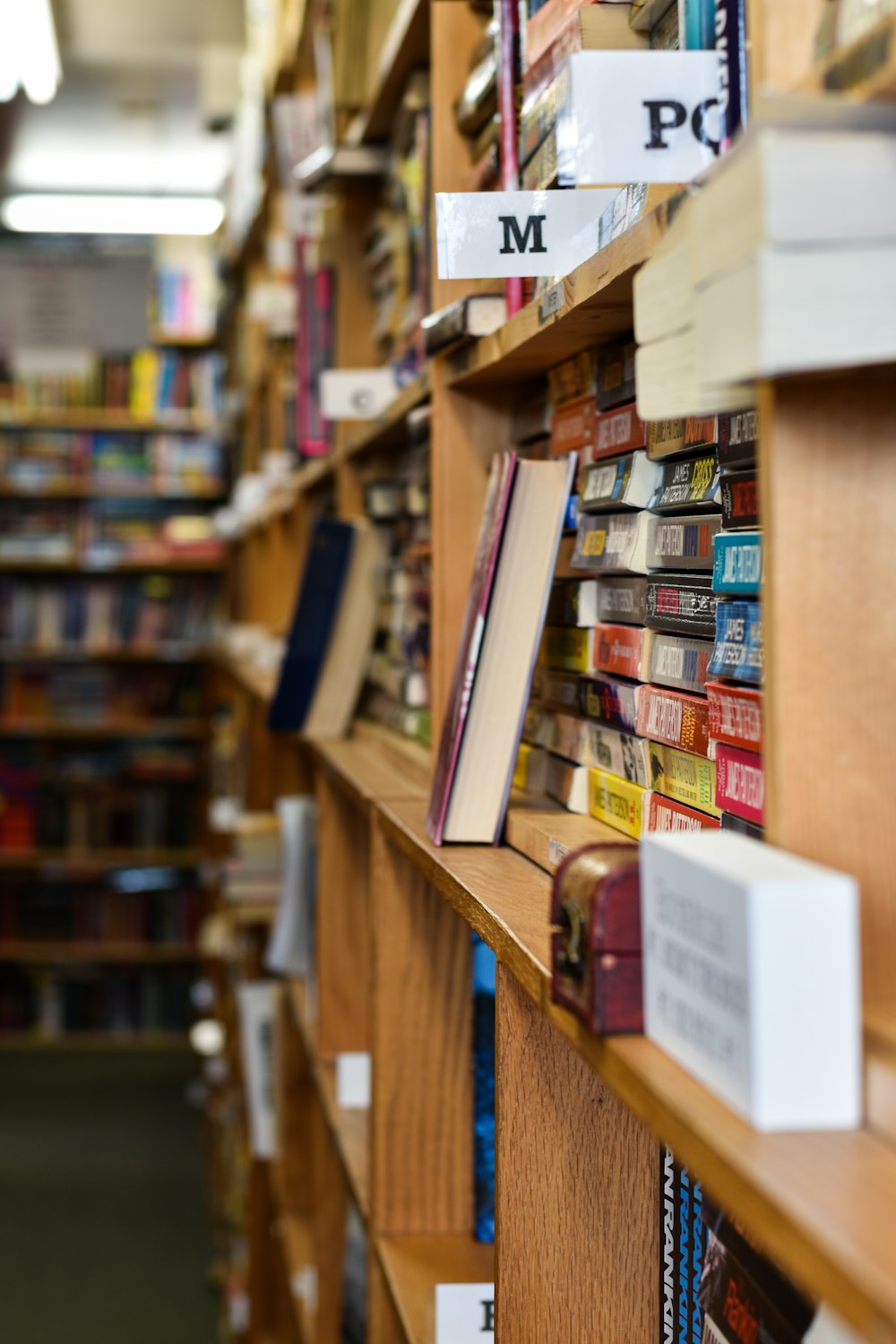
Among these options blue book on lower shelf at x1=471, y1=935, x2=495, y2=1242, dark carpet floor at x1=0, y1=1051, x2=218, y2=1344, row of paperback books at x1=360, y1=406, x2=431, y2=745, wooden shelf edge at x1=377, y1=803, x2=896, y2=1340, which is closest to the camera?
wooden shelf edge at x1=377, y1=803, x2=896, y2=1340

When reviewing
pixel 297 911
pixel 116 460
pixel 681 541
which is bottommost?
pixel 297 911

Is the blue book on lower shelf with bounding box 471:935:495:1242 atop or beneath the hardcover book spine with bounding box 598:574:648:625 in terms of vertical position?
beneath

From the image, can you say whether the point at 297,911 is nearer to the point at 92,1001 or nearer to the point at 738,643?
the point at 738,643

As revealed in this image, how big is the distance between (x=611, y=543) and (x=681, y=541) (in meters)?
0.13

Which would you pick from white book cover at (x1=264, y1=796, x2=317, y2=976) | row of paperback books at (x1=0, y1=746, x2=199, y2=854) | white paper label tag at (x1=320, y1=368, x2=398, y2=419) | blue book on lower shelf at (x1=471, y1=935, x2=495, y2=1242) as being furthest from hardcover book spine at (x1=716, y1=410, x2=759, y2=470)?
row of paperback books at (x1=0, y1=746, x2=199, y2=854)

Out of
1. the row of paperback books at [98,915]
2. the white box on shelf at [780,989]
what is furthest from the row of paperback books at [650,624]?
the row of paperback books at [98,915]

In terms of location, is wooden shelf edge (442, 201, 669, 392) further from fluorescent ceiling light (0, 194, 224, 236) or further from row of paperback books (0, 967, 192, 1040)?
row of paperback books (0, 967, 192, 1040)

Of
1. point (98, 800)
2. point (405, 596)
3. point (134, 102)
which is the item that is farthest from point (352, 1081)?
point (98, 800)

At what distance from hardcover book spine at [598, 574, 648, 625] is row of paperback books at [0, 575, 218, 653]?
5.17 metres

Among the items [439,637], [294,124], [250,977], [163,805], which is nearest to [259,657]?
[250,977]

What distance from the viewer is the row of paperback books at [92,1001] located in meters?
5.86

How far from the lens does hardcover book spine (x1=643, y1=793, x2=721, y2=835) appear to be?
2.62 feet

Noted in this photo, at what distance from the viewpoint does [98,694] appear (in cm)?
605

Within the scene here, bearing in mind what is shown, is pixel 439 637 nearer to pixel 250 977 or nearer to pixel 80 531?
pixel 250 977
